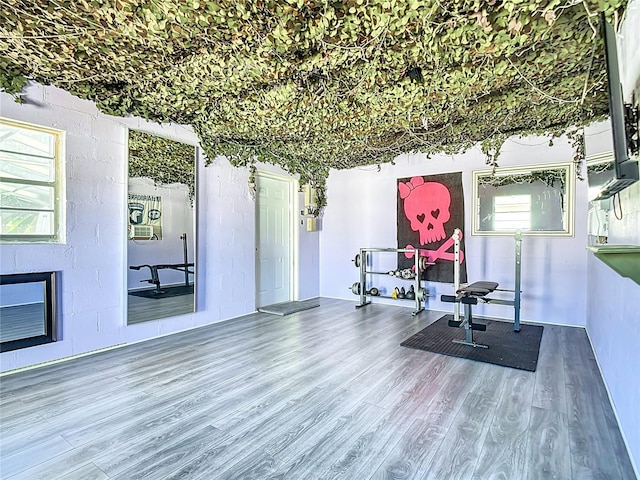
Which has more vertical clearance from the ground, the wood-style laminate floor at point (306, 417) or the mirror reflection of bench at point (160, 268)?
the mirror reflection of bench at point (160, 268)

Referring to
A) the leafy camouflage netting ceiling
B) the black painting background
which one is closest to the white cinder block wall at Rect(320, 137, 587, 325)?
the black painting background

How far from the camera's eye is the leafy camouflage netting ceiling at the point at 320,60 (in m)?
2.17

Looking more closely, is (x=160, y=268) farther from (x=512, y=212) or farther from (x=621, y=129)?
(x=512, y=212)

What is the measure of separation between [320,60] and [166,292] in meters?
3.18

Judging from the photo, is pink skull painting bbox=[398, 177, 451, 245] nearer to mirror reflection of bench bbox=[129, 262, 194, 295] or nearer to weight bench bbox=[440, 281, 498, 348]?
weight bench bbox=[440, 281, 498, 348]

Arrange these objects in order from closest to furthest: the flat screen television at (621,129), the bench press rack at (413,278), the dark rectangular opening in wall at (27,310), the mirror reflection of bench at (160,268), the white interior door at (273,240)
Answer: the flat screen television at (621,129), the dark rectangular opening in wall at (27,310), the mirror reflection of bench at (160,268), the bench press rack at (413,278), the white interior door at (273,240)

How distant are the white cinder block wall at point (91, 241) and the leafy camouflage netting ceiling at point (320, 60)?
184mm

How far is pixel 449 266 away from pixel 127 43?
482 cm

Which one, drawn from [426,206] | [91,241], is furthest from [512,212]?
[91,241]

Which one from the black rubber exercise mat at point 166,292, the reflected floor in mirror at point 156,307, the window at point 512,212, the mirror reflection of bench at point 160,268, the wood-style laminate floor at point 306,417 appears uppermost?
the window at point 512,212

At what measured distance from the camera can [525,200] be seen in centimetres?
461

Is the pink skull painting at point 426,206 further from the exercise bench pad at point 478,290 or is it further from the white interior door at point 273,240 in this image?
the white interior door at point 273,240

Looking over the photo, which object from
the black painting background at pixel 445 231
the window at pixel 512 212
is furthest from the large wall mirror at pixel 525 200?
the black painting background at pixel 445 231

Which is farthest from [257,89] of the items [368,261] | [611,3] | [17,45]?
[368,261]
